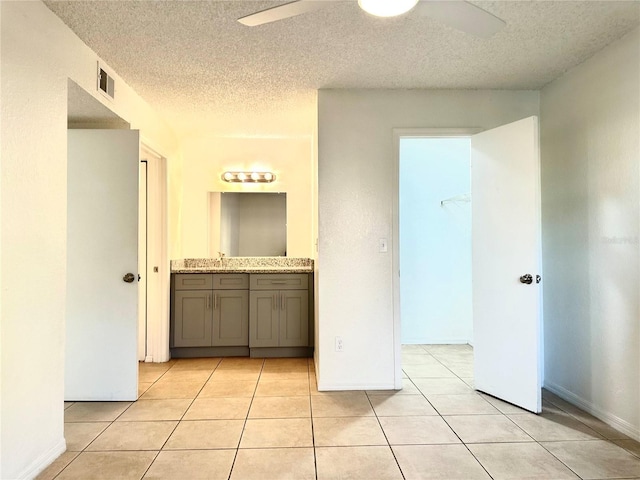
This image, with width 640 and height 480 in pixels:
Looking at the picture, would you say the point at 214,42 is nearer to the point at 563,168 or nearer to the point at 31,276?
the point at 31,276

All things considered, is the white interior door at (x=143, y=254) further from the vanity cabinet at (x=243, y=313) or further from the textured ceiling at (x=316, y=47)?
the textured ceiling at (x=316, y=47)

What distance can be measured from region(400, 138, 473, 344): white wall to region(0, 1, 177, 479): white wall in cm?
324

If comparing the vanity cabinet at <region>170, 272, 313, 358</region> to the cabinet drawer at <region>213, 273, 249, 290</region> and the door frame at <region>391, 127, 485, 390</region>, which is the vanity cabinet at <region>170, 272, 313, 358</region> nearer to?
the cabinet drawer at <region>213, 273, 249, 290</region>

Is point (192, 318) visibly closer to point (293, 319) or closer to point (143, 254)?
point (143, 254)

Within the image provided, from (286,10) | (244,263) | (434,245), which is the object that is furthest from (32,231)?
(434,245)

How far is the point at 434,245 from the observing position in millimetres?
4309

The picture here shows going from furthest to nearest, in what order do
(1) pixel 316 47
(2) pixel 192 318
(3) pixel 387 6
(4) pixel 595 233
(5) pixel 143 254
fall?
(2) pixel 192 318, (5) pixel 143 254, (4) pixel 595 233, (1) pixel 316 47, (3) pixel 387 6

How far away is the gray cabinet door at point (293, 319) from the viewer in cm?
374

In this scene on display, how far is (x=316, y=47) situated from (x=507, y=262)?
1.89 metres

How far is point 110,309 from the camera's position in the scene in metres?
2.65

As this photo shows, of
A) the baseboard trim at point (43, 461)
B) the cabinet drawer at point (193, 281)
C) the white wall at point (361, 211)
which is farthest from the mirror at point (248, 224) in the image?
the baseboard trim at point (43, 461)

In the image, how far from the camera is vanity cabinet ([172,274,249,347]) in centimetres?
373

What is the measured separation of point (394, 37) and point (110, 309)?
255 centimetres

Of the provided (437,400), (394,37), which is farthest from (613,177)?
(437,400)
